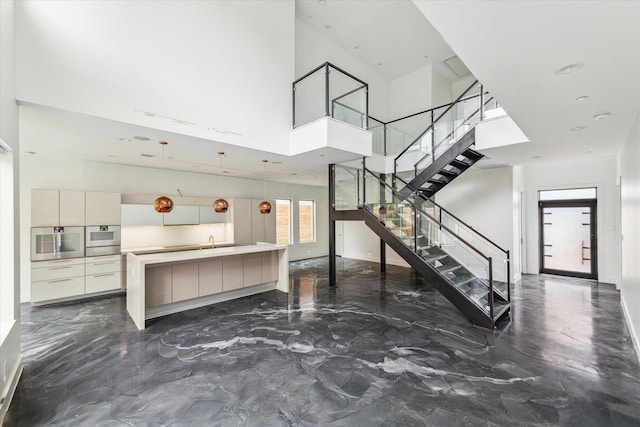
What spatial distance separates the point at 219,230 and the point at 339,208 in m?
4.03

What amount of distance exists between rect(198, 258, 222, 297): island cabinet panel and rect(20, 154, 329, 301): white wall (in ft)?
10.8

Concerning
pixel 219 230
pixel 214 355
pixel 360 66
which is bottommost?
pixel 214 355

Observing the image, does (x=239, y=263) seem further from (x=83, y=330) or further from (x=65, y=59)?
(x=65, y=59)

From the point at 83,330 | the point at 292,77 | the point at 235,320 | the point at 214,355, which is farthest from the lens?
the point at 292,77

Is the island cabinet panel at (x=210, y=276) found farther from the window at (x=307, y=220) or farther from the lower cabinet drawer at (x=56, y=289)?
the window at (x=307, y=220)

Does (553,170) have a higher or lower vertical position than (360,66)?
lower

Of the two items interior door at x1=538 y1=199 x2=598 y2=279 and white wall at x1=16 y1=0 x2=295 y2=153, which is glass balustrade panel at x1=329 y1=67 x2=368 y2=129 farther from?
interior door at x1=538 y1=199 x2=598 y2=279

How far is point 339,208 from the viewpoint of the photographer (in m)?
7.03

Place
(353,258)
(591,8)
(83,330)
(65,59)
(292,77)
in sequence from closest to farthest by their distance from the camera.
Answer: (591,8), (65,59), (83,330), (292,77), (353,258)

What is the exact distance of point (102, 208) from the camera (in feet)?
20.5

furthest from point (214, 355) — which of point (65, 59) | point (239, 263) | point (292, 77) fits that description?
point (292, 77)

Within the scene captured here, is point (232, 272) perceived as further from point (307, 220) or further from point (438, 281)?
point (307, 220)

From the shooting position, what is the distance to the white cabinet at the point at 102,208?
609cm

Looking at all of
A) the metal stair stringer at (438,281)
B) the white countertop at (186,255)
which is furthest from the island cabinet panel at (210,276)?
the metal stair stringer at (438,281)
